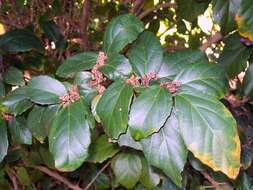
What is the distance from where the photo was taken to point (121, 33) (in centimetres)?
72

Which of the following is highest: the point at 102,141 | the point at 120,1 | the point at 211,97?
the point at 211,97

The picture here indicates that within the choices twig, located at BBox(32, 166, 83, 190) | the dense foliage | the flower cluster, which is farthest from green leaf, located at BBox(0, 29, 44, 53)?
twig, located at BBox(32, 166, 83, 190)

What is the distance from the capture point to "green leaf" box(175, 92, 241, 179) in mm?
598

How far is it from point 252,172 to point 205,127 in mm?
726

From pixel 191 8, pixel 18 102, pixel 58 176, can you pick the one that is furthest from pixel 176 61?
pixel 58 176

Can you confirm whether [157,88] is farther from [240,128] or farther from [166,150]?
[240,128]

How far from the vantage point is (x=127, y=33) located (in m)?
0.71

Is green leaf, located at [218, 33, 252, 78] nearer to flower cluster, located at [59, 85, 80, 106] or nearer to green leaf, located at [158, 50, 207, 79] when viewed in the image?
green leaf, located at [158, 50, 207, 79]

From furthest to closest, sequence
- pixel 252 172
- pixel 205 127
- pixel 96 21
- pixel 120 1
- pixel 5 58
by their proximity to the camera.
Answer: pixel 96 21, pixel 120 1, pixel 252 172, pixel 5 58, pixel 205 127

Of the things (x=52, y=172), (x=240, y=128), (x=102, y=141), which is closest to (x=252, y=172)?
(x=240, y=128)

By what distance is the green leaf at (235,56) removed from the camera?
35.3 inches

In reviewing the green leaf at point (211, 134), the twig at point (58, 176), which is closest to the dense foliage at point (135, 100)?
the green leaf at point (211, 134)

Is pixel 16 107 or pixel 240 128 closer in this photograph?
pixel 16 107

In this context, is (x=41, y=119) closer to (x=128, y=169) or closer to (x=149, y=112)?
(x=149, y=112)
